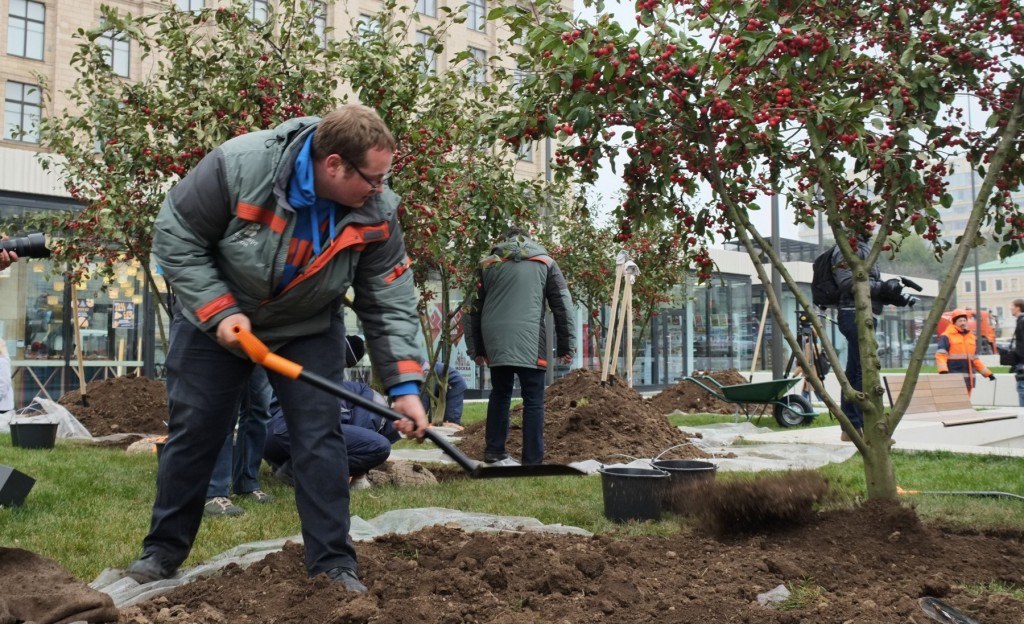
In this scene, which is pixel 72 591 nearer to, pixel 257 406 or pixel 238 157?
pixel 238 157

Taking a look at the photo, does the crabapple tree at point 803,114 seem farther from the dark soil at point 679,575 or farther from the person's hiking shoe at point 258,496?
the person's hiking shoe at point 258,496

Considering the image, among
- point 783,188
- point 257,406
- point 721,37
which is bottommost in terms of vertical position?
point 257,406

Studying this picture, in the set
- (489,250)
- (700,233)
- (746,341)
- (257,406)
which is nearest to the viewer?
(700,233)

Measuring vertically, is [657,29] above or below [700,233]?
above

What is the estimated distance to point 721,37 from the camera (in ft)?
11.7

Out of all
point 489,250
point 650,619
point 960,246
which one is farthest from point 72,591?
point 489,250

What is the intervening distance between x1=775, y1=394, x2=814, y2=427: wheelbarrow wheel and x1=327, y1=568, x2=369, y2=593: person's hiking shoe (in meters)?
8.93

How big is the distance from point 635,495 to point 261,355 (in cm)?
213

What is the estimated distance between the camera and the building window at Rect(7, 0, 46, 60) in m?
23.4

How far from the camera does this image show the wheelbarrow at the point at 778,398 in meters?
10.5

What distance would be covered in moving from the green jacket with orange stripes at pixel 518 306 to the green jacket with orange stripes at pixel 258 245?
3.38m

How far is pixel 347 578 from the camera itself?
9.34 ft

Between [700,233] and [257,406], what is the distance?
266 cm

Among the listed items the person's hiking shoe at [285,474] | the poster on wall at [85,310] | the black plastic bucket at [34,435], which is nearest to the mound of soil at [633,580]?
the person's hiking shoe at [285,474]
